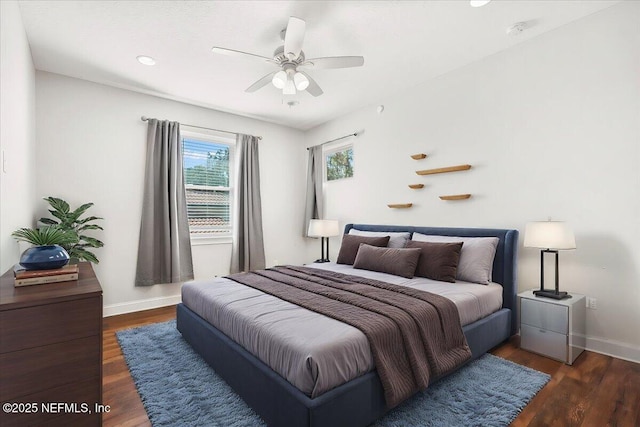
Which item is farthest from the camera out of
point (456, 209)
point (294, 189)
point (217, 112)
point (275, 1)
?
point (294, 189)

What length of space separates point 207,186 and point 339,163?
2.16 meters

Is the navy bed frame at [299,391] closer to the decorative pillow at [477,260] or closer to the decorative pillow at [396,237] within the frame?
the decorative pillow at [477,260]

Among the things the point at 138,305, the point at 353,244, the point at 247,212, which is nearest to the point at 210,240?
the point at 247,212

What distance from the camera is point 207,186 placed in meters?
4.63

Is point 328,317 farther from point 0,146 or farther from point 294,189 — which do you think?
point 294,189

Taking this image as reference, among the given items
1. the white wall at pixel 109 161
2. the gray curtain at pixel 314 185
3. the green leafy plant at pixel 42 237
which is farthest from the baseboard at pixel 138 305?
the gray curtain at pixel 314 185

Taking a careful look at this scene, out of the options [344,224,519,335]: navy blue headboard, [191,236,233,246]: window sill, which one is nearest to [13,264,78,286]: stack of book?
[191,236,233,246]: window sill

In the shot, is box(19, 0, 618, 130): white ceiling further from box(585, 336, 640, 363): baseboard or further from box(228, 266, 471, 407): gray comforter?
box(585, 336, 640, 363): baseboard

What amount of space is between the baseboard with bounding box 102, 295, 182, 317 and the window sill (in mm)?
789

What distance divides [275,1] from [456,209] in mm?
2746

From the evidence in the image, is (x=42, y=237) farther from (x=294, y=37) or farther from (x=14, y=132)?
(x=294, y=37)

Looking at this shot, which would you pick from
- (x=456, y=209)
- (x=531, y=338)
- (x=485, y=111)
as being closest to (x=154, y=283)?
(x=456, y=209)

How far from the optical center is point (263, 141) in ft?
16.9

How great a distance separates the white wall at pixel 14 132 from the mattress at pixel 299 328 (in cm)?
133
